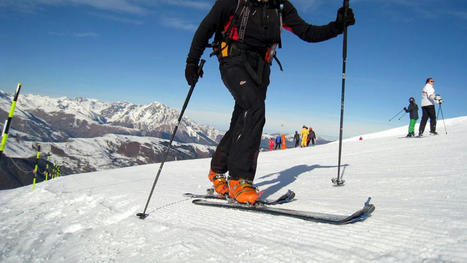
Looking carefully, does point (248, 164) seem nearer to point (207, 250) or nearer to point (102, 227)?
point (207, 250)

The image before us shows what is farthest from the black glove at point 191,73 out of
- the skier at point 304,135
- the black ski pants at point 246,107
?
the skier at point 304,135

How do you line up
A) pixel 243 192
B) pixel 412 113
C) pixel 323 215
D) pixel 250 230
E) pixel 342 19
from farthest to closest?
1. pixel 412 113
2. pixel 342 19
3. pixel 243 192
4. pixel 323 215
5. pixel 250 230

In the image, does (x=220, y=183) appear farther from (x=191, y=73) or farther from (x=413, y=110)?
(x=413, y=110)

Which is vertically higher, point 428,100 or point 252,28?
point 428,100

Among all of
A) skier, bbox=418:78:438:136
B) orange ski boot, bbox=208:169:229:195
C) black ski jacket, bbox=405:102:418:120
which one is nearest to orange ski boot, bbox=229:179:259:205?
orange ski boot, bbox=208:169:229:195

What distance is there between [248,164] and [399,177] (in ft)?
8.79

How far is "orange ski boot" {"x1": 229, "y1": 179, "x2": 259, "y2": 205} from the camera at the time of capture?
3.01 metres

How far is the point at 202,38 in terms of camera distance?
11.5ft

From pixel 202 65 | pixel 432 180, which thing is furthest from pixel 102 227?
pixel 432 180

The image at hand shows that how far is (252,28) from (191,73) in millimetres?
964

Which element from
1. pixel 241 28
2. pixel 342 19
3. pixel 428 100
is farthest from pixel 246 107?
pixel 428 100

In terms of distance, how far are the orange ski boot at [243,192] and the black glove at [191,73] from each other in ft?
4.65

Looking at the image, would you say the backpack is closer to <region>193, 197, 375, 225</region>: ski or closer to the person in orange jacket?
<region>193, 197, 375, 225</region>: ski

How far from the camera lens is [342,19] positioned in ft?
11.6
